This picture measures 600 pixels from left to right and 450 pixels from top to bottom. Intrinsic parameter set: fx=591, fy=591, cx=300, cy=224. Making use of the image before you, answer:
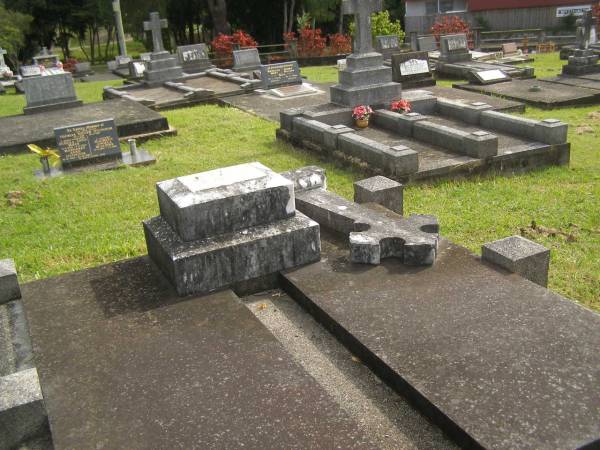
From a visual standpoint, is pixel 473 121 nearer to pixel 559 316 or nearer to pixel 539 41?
pixel 559 316

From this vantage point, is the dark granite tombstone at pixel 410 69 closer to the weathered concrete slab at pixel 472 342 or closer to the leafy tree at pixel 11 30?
the weathered concrete slab at pixel 472 342

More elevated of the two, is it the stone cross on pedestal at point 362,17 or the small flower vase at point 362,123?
the stone cross on pedestal at point 362,17

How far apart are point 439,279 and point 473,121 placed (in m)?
7.57

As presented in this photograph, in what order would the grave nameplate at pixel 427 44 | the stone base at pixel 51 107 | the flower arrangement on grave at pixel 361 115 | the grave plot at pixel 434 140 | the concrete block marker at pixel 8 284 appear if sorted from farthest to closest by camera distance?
the grave nameplate at pixel 427 44 < the stone base at pixel 51 107 < the flower arrangement on grave at pixel 361 115 < the grave plot at pixel 434 140 < the concrete block marker at pixel 8 284

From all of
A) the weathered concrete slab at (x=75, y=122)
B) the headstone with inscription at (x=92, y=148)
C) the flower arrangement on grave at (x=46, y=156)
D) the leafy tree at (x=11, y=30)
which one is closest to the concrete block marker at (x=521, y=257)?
the headstone with inscription at (x=92, y=148)

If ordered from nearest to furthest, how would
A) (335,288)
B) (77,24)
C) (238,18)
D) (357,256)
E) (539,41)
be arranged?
(335,288)
(357,256)
(539,41)
(238,18)
(77,24)

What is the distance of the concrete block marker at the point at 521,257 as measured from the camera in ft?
13.5

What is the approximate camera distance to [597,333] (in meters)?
3.34

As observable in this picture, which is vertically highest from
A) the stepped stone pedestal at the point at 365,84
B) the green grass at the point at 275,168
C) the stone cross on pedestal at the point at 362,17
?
the stone cross on pedestal at the point at 362,17

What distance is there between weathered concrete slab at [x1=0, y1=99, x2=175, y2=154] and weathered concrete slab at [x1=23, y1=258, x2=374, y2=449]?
330 inches

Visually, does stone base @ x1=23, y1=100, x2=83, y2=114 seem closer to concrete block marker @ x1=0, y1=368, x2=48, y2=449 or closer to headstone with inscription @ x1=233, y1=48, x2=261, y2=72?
headstone with inscription @ x1=233, y1=48, x2=261, y2=72

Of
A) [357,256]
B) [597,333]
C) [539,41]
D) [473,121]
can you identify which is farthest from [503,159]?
[539,41]

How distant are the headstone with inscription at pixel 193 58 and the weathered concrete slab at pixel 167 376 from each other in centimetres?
1803

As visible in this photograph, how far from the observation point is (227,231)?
4141 mm
